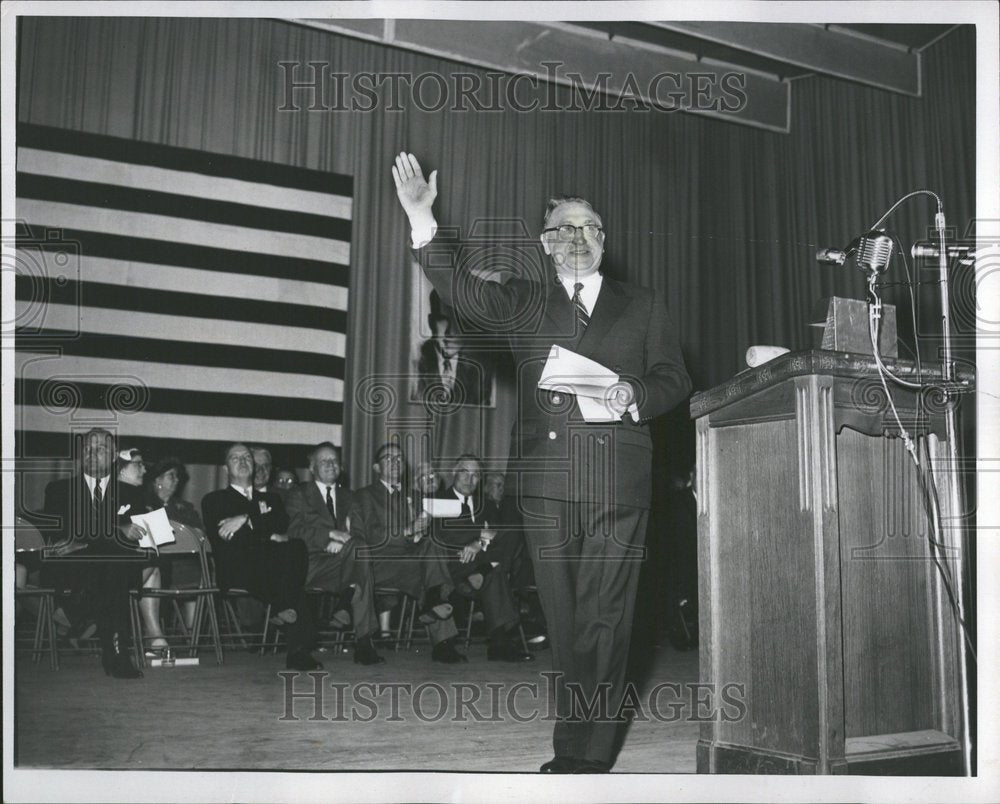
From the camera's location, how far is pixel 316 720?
336 cm

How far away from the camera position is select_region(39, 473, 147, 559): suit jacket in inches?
190

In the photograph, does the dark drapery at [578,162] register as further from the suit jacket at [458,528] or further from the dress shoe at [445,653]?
the dress shoe at [445,653]

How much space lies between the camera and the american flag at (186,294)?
574 cm

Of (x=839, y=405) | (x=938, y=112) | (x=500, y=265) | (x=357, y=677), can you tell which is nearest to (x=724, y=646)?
(x=839, y=405)

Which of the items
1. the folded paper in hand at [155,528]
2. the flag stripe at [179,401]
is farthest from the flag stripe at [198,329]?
the folded paper in hand at [155,528]

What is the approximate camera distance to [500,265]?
6312mm

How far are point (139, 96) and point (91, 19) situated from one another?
0.51 m

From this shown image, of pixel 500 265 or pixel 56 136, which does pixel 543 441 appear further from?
pixel 56 136

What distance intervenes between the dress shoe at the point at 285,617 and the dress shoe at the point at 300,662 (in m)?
0.19

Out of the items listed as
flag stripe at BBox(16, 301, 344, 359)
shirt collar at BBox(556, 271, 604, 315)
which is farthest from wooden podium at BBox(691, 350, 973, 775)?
flag stripe at BBox(16, 301, 344, 359)

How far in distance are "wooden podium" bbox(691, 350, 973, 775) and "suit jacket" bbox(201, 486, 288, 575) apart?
3413 millimetres

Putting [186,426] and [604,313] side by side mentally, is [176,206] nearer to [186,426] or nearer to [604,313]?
[186,426]

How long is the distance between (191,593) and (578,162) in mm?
4093

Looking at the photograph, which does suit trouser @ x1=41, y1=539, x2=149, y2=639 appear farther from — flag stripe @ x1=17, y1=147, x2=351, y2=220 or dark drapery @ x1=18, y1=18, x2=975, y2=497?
flag stripe @ x1=17, y1=147, x2=351, y2=220
